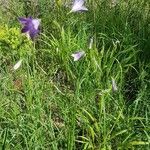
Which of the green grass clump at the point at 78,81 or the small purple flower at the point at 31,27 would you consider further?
the green grass clump at the point at 78,81

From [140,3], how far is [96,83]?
128 cm

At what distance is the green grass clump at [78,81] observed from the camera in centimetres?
257

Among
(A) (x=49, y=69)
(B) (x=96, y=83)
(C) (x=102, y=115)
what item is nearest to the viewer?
(C) (x=102, y=115)

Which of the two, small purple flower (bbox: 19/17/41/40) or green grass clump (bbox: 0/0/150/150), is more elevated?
small purple flower (bbox: 19/17/41/40)

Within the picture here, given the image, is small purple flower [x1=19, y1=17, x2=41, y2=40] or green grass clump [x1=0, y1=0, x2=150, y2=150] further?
green grass clump [x1=0, y1=0, x2=150, y2=150]

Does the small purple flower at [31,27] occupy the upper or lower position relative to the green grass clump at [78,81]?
upper

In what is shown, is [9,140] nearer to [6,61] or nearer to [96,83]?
[96,83]

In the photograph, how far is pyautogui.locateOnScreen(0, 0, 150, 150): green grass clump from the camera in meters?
2.57

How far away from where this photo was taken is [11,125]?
268 centimetres

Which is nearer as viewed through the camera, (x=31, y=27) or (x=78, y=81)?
(x=31, y=27)

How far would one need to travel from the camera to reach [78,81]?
2602 millimetres

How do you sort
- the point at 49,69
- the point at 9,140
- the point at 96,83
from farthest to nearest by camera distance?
the point at 49,69, the point at 96,83, the point at 9,140

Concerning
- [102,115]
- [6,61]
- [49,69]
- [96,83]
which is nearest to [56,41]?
[49,69]

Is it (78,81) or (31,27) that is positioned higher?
(31,27)
